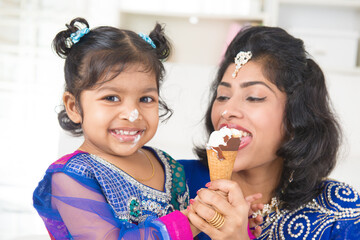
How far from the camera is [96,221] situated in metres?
1.23

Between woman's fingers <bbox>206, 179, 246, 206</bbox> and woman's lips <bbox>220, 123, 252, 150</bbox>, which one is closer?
woman's fingers <bbox>206, 179, 246, 206</bbox>

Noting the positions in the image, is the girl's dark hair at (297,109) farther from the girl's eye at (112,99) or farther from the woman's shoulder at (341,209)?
the girl's eye at (112,99)

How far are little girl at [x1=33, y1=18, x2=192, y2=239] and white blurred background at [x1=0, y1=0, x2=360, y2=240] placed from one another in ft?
5.67

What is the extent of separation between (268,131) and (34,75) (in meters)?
4.07

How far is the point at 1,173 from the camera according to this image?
4.32 m

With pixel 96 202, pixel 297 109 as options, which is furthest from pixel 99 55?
pixel 297 109

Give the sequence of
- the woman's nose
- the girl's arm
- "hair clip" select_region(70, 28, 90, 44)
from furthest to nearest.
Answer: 1. the woman's nose
2. "hair clip" select_region(70, 28, 90, 44)
3. the girl's arm

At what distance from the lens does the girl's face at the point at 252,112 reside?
1.58m

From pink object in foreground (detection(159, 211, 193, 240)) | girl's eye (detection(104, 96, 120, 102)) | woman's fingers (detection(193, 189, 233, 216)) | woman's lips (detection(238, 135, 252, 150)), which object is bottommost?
pink object in foreground (detection(159, 211, 193, 240))

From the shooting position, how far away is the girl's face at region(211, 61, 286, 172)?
1.58 meters

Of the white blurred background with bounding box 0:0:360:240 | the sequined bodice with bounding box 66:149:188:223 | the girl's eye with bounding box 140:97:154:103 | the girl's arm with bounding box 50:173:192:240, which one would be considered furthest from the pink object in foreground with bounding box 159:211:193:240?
the white blurred background with bounding box 0:0:360:240

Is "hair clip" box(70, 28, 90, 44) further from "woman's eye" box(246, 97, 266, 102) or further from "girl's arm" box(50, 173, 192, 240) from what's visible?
"woman's eye" box(246, 97, 266, 102)

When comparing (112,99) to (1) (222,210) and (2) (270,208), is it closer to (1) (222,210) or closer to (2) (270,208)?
(1) (222,210)

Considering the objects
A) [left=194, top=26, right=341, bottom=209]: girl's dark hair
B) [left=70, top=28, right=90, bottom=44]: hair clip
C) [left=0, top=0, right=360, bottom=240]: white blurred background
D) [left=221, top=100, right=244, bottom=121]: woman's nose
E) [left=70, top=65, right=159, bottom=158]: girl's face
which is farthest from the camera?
[left=0, top=0, right=360, bottom=240]: white blurred background
